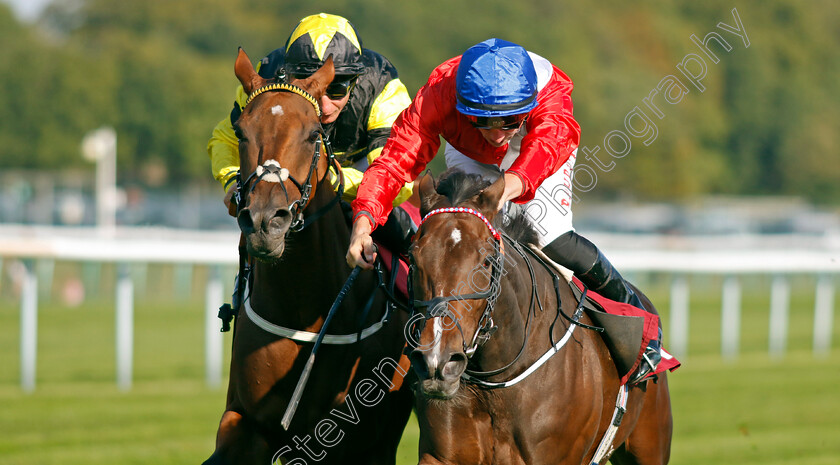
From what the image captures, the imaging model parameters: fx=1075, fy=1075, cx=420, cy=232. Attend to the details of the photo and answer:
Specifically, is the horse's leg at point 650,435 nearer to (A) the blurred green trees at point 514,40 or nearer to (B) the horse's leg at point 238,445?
(B) the horse's leg at point 238,445

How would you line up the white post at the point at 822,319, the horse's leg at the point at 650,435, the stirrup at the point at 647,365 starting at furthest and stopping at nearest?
the white post at the point at 822,319, the horse's leg at the point at 650,435, the stirrup at the point at 647,365

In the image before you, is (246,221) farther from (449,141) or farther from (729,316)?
(729,316)

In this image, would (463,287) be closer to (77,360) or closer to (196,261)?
(196,261)

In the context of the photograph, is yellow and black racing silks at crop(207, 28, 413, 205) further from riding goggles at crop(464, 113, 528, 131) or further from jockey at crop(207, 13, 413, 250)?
riding goggles at crop(464, 113, 528, 131)

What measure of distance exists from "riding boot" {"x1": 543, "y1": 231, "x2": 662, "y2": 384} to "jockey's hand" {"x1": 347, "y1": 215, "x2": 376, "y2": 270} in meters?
0.85

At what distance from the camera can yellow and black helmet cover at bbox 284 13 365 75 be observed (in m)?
4.34

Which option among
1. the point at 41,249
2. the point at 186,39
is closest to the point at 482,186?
the point at 41,249

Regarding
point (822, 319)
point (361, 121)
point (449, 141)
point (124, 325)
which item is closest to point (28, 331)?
point (124, 325)

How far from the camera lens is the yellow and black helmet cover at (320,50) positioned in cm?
434

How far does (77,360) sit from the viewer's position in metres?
12.2

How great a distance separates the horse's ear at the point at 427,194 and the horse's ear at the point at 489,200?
146 mm

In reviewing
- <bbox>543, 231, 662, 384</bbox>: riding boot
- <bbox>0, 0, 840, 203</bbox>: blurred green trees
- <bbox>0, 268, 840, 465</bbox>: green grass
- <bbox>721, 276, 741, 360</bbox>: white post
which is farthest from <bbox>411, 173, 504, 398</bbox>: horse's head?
<bbox>0, 0, 840, 203</bbox>: blurred green trees

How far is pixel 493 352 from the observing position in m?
3.56

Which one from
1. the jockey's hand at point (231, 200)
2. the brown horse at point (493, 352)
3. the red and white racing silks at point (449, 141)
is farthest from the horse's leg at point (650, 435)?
the jockey's hand at point (231, 200)
